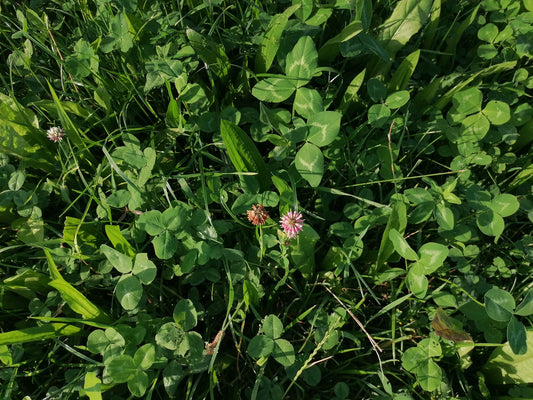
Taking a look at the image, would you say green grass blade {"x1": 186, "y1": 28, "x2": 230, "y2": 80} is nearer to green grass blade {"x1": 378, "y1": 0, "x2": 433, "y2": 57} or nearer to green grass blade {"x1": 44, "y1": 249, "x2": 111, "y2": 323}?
green grass blade {"x1": 378, "y1": 0, "x2": 433, "y2": 57}

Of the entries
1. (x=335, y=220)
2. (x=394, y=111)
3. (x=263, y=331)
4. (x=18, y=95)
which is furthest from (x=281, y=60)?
(x=18, y=95)

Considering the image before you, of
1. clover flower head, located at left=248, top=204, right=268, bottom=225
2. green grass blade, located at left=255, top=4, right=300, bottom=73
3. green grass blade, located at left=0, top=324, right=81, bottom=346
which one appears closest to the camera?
green grass blade, located at left=0, top=324, right=81, bottom=346

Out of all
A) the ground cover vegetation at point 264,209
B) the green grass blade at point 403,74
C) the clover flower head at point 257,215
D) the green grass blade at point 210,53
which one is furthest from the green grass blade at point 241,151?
the green grass blade at point 403,74

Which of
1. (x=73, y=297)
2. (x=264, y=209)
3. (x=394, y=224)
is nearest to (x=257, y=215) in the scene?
(x=264, y=209)

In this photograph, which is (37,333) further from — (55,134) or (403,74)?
(403,74)

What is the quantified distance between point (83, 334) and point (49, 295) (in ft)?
0.66

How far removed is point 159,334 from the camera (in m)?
1.54

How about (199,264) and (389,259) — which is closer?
(199,264)

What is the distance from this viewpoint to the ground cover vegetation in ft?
5.23

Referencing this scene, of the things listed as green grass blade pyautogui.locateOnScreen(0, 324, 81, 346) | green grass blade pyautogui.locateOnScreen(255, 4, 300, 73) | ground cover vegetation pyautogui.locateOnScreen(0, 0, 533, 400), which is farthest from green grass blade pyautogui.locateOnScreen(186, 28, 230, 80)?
green grass blade pyautogui.locateOnScreen(0, 324, 81, 346)

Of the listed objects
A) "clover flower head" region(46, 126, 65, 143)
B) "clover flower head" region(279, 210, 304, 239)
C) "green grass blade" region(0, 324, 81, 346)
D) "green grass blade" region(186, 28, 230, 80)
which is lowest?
"green grass blade" region(0, 324, 81, 346)

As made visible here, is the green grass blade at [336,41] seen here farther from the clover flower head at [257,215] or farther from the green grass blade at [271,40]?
the clover flower head at [257,215]

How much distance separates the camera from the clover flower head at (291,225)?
1.55 metres

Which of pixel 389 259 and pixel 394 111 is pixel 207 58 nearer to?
pixel 394 111
